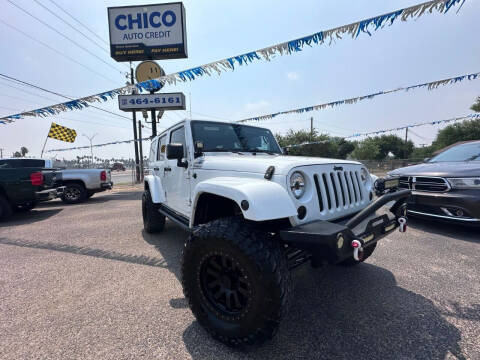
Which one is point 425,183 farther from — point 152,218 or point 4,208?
point 4,208

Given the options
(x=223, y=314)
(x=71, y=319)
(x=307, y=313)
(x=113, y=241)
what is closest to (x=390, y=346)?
(x=307, y=313)

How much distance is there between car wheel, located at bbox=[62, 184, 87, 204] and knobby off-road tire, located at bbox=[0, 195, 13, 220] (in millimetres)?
2342

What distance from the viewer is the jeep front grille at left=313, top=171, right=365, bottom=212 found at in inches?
78.8

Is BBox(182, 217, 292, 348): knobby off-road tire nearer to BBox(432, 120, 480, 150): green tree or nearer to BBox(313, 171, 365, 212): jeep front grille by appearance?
BBox(313, 171, 365, 212): jeep front grille

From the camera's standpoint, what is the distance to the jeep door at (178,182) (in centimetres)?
302

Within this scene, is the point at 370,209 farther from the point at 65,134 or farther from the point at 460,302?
the point at 65,134

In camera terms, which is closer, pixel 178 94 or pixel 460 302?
pixel 460 302

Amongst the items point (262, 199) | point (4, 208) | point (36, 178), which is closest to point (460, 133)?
point (262, 199)

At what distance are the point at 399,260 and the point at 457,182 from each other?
1873mm

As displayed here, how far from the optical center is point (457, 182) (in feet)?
12.7

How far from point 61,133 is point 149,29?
751 cm

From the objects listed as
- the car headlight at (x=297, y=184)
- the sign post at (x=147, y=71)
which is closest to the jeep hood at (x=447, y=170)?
the car headlight at (x=297, y=184)

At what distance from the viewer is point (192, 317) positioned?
210 cm

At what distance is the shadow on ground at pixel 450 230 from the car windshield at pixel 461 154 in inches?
50.4
